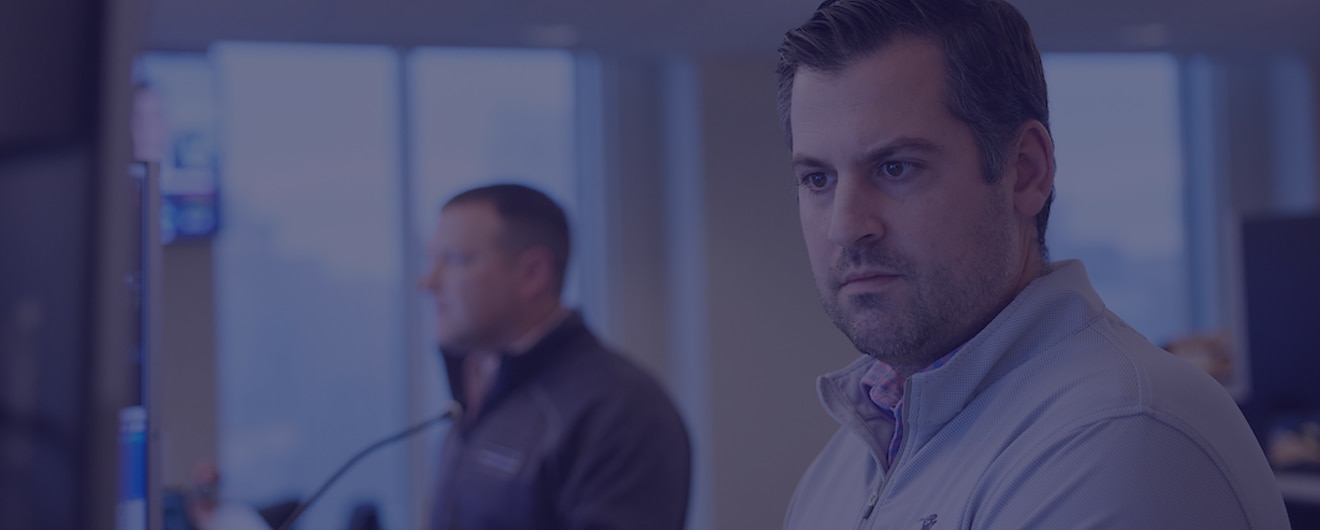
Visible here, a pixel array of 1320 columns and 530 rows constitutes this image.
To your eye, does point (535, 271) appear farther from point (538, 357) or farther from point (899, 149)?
point (899, 149)

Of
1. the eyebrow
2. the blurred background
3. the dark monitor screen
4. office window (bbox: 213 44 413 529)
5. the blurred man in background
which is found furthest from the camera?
office window (bbox: 213 44 413 529)

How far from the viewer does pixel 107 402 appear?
0.35 m

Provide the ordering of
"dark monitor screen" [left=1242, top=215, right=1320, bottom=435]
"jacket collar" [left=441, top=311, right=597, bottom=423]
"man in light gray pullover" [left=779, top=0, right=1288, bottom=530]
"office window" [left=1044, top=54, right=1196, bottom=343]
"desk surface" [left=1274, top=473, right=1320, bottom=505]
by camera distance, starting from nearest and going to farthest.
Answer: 1. "man in light gray pullover" [left=779, top=0, right=1288, bottom=530]
2. "jacket collar" [left=441, top=311, right=597, bottom=423]
3. "desk surface" [left=1274, top=473, right=1320, bottom=505]
4. "dark monitor screen" [left=1242, top=215, right=1320, bottom=435]
5. "office window" [left=1044, top=54, right=1196, bottom=343]

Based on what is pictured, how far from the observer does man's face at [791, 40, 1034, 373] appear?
3.05 ft

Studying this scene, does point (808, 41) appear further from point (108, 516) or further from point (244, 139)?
point (244, 139)

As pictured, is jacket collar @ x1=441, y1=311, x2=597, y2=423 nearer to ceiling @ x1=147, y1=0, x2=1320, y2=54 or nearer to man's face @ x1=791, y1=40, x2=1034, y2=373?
man's face @ x1=791, y1=40, x2=1034, y2=373

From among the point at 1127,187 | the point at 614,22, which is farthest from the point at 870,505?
the point at 1127,187

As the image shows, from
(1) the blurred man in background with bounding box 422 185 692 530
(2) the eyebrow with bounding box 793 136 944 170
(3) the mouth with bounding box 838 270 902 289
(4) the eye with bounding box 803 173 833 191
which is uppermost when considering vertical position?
(2) the eyebrow with bounding box 793 136 944 170

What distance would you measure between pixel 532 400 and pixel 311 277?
9.68ft

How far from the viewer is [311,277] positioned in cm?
473

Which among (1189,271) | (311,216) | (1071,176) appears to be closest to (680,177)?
(311,216)

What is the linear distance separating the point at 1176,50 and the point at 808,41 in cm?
483

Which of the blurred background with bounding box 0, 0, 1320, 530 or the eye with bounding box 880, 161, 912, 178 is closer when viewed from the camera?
the eye with bounding box 880, 161, 912, 178

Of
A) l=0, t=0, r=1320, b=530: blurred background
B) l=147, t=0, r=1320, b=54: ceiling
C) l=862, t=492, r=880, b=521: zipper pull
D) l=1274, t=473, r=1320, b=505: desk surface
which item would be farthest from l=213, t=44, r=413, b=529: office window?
l=862, t=492, r=880, b=521: zipper pull
